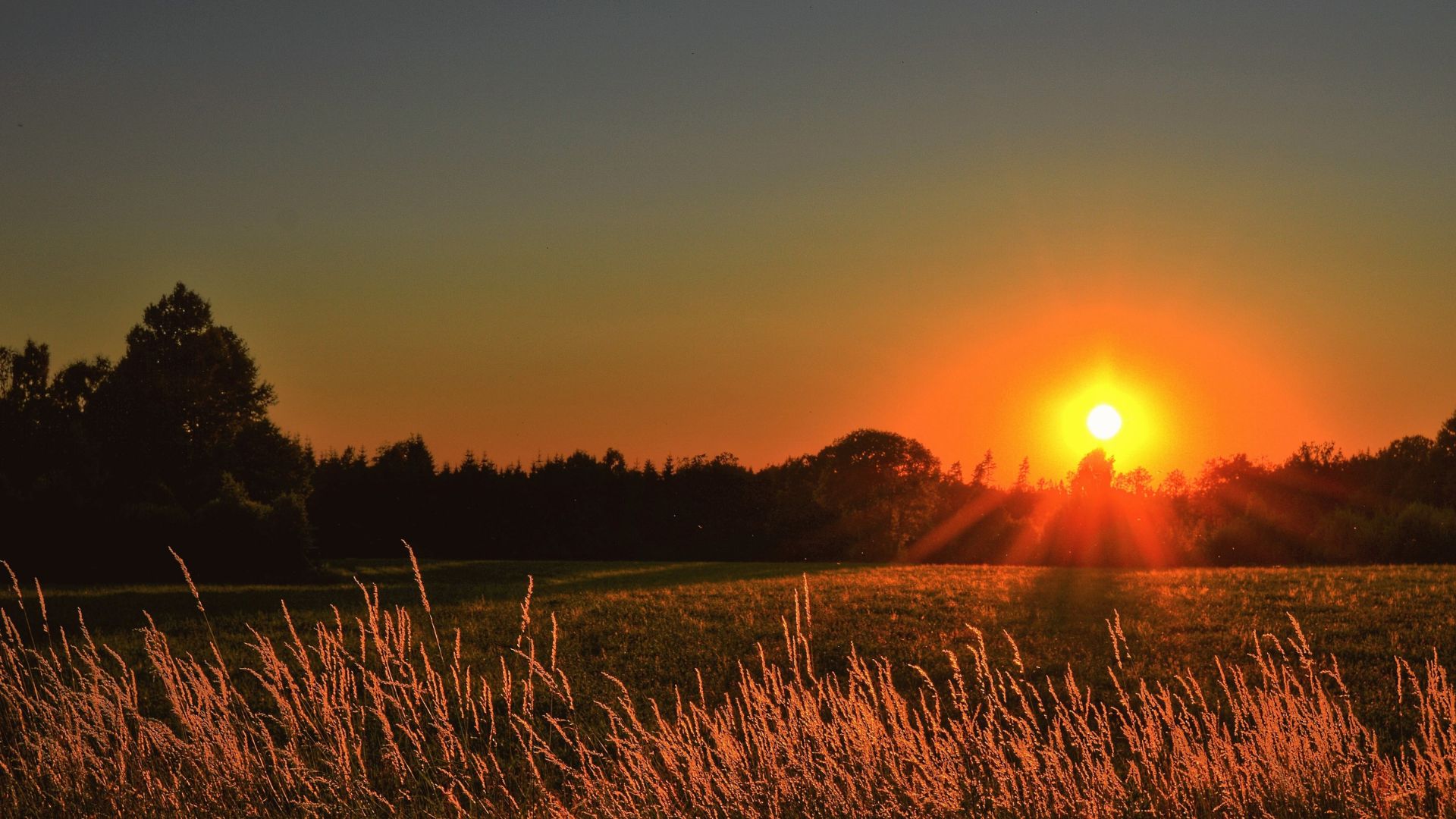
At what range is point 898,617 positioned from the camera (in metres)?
15.7

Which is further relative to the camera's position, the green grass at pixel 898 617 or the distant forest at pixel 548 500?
the distant forest at pixel 548 500

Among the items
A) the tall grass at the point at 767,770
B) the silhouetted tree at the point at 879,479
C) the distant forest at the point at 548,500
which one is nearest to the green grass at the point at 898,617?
the tall grass at the point at 767,770

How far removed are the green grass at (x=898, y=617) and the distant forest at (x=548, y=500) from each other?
5.66 m

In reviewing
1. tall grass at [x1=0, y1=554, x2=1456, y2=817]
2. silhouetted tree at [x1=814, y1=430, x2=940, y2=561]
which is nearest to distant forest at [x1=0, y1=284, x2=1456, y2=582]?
silhouetted tree at [x1=814, y1=430, x2=940, y2=561]

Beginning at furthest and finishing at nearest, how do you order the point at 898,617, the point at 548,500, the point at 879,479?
the point at 879,479 < the point at 548,500 < the point at 898,617

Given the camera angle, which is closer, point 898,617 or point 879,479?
A: point 898,617

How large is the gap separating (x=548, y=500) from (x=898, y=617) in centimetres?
3627

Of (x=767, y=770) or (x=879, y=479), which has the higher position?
(x=879, y=479)

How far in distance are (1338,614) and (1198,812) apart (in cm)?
1142

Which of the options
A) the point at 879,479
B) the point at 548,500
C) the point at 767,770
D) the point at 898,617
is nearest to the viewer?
the point at 767,770

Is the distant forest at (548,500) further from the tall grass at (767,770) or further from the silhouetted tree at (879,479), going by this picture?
the tall grass at (767,770)

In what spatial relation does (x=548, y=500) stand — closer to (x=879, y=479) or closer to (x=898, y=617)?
(x=879, y=479)

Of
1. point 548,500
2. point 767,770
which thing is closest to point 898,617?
point 767,770

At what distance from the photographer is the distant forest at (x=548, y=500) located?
26359 millimetres
